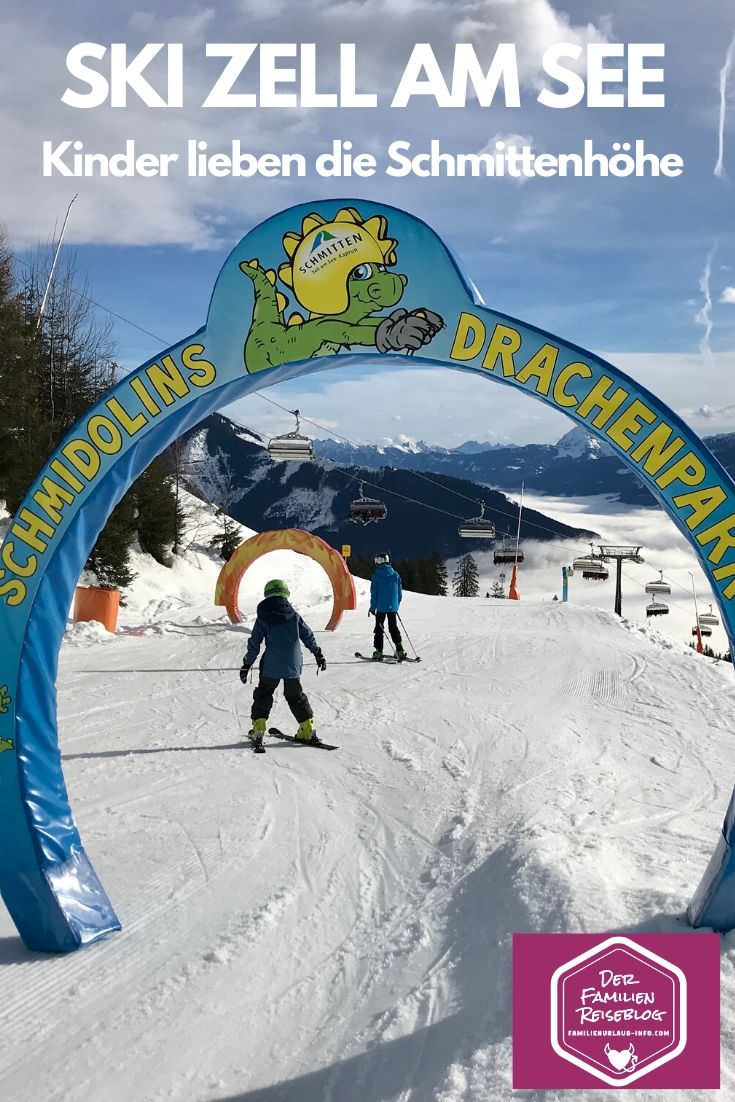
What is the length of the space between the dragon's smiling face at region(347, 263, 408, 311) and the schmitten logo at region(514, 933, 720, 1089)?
138 inches

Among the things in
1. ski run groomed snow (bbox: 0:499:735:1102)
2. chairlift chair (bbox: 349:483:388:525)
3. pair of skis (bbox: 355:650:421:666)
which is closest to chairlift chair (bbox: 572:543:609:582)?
chairlift chair (bbox: 349:483:388:525)

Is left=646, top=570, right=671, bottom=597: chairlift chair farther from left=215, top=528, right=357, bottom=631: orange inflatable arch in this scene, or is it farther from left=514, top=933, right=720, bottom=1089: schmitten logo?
left=514, top=933, right=720, bottom=1089: schmitten logo

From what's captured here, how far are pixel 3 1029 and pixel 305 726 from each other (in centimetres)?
470

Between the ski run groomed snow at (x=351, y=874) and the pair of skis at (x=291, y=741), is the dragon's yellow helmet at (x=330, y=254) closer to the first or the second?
the ski run groomed snow at (x=351, y=874)

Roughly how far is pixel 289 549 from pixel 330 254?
12780 mm

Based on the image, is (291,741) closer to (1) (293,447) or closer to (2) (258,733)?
(2) (258,733)

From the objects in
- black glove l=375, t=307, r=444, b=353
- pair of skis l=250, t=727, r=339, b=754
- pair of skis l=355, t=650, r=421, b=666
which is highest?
black glove l=375, t=307, r=444, b=353

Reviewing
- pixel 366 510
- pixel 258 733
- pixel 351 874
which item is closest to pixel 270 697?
pixel 258 733

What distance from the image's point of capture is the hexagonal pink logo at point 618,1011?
3451 mm

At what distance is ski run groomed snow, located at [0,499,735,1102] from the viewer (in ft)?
11.8

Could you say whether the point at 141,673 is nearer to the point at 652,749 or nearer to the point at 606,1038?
the point at 652,749

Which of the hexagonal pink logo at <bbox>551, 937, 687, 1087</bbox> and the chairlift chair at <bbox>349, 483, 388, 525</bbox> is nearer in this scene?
the hexagonal pink logo at <bbox>551, 937, 687, 1087</bbox>

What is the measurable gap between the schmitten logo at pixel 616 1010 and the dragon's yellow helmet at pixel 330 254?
11.9 feet

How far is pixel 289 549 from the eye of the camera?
56.8 ft
